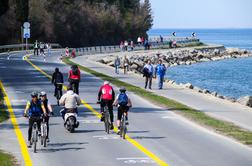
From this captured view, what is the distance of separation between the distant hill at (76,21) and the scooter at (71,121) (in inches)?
2807

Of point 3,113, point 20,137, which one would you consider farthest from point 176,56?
point 20,137

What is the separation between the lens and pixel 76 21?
124 metres

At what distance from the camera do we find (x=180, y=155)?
854 inches

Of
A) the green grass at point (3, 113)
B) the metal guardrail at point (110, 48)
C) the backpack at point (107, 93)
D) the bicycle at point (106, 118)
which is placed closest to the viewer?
the bicycle at point (106, 118)

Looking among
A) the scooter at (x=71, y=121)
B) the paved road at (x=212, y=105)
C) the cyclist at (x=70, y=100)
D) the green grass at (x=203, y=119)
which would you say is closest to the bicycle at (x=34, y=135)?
the cyclist at (x=70, y=100)

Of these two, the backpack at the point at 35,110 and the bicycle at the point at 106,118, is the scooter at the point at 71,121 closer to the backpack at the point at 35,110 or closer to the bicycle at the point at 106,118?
the bicycle at the point at 106,118

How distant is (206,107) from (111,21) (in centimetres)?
9969

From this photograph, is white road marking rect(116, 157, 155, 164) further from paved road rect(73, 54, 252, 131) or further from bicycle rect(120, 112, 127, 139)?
paved road rect(73, 54, 252, 131)

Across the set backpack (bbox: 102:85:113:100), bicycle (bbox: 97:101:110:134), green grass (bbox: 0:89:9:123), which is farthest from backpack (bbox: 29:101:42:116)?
green grass (bbox: 0:89:9:123)

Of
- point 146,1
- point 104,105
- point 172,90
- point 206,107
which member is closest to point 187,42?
point 146,1

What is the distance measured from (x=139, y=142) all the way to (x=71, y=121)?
3.08 metres

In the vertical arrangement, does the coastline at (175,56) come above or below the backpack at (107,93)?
below

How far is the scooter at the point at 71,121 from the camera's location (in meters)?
26.1

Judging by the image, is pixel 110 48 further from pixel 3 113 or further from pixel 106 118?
pixel 106 118
